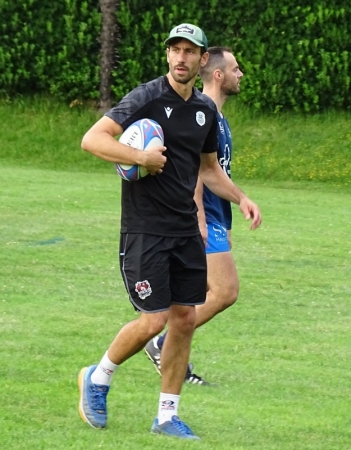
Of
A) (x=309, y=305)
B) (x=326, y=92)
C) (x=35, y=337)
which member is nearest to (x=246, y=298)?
(x=309, y=305)

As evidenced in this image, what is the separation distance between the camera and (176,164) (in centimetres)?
574

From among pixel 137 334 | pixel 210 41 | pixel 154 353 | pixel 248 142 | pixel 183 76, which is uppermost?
pixel 183 76

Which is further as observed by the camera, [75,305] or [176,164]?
[75,305]

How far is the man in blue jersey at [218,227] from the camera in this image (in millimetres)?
7391

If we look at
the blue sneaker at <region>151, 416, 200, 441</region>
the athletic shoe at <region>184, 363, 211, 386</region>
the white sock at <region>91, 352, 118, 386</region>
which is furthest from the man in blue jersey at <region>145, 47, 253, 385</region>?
the blue sneaker at <region>151, 416, 200, 441</region>

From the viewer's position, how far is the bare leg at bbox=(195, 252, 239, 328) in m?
7.40

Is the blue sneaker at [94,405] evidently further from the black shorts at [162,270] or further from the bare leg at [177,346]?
the black shorts at [162,270]

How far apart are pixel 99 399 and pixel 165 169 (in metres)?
1.24

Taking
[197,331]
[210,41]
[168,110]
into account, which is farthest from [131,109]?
[210,41]

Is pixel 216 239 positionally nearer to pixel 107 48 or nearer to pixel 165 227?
pixel 165 227

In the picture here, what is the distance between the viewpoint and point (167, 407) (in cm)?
577

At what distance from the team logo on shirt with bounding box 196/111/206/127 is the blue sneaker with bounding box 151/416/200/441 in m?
1.53

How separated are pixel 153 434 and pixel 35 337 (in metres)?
2.62

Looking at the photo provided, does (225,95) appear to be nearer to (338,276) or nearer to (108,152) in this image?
(108,152)
